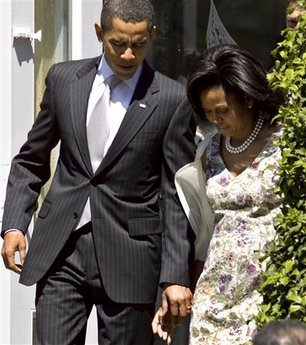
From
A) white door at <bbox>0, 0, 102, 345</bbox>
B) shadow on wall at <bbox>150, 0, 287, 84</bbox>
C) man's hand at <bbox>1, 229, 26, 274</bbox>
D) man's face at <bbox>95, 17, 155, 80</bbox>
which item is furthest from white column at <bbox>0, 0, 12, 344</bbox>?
man's face at <bbox>95, 17, 155, 80</bbox>

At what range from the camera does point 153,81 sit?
6266 mm

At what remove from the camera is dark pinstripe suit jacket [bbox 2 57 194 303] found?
6.11 m

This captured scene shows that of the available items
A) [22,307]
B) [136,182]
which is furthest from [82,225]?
[22,307]

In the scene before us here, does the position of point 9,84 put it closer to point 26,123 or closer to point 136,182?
point 26,123

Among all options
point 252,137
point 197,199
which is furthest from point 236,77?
point 197,199

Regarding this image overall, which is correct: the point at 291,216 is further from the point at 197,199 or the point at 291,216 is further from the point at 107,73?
the point at 107,73

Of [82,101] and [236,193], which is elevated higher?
[82,101]

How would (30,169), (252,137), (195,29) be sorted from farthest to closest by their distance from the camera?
(195,29) < (30,169) < (252,137)

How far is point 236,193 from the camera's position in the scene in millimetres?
5859

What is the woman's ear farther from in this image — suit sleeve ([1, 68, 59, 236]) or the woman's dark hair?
suit sleeve ([1, 68, 59, 236])

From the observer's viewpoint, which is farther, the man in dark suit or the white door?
the white door

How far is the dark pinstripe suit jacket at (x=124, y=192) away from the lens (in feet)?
20.1

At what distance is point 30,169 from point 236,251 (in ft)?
3.51

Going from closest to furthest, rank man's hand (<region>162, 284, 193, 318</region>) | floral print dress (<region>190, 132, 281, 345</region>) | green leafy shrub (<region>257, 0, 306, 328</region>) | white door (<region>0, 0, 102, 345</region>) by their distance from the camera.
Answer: green leafy shrub (<region>257, 0, 306, 328</region>) < floral print dress (<region>190, 132, 281, 345</region>) < man's hand (<region>162, 284, 193, 318</region>) < white door (<region>0, 0, 102, 345</region>)
